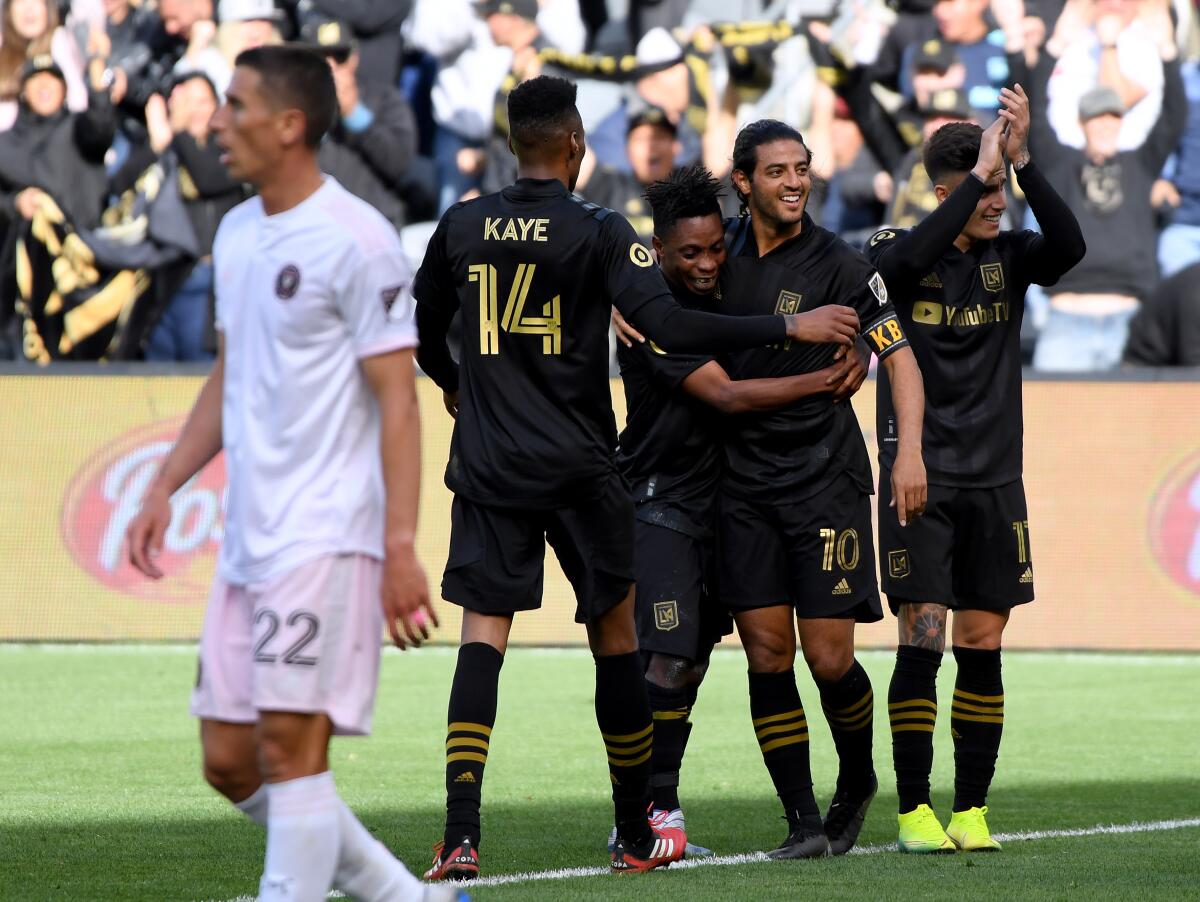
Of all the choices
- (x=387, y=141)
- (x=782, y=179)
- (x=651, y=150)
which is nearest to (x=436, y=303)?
(x=782, y=179)

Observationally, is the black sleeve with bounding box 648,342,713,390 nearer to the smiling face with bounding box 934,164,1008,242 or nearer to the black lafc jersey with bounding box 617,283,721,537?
the black lafc jersey with bounding box 617,283,721,537

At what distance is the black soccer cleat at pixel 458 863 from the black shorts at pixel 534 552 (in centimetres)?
65

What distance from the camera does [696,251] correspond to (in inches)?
242

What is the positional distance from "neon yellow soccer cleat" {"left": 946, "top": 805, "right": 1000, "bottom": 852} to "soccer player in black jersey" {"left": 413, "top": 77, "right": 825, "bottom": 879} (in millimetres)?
1114

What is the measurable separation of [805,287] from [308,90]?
7.92 feet

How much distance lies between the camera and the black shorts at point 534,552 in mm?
5488

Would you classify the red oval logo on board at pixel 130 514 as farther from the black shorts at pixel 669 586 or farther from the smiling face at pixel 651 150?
the black shorts at pixel 669 586

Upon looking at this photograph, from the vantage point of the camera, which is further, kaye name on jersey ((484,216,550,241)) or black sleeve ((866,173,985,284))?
black sleeve ((866,173,985,284))

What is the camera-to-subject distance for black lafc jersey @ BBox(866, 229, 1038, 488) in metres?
6.36

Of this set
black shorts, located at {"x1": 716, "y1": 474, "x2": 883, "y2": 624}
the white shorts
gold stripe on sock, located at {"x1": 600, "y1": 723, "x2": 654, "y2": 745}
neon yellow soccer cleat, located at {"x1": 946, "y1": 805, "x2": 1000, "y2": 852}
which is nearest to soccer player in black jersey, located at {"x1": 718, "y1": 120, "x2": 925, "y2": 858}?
black shorts, located at {"x1": 716, "y1": 474, "x2": 883, "y2": 624}

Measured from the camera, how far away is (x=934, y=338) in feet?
21.1

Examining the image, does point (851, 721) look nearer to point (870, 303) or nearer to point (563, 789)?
point (870, 303)

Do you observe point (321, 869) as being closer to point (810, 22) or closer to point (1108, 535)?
point (1108, 535)

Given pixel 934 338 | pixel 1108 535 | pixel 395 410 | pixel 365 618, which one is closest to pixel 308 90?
pixel 395 410
